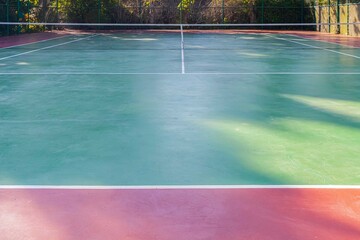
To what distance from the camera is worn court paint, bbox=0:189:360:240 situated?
3.00m

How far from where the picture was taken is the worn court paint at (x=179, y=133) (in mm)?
4164

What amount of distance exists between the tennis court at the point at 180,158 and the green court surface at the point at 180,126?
0.02 metres

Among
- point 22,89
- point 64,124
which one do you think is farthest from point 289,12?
point 64,124

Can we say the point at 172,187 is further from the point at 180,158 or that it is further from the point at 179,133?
the point at 179,133

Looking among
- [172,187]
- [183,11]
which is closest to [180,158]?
[172,187]

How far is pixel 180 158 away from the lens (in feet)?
15.1

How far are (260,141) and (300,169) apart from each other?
3.17 ft

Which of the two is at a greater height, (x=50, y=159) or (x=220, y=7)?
(x=220, y=7)

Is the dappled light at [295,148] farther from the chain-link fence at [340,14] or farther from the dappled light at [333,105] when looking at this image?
the chain-link fence at [340,14]

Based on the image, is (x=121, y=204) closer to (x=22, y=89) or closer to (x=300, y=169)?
(x=300, y=169)

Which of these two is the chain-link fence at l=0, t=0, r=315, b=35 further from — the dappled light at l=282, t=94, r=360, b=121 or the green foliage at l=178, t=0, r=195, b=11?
the dappled light at l=282, t=94, r=360, b=121

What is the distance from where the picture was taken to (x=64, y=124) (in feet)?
19.8

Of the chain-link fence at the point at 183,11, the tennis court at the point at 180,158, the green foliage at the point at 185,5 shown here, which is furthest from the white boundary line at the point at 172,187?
the green foliage at the point at 185,5

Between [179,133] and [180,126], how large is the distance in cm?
34
